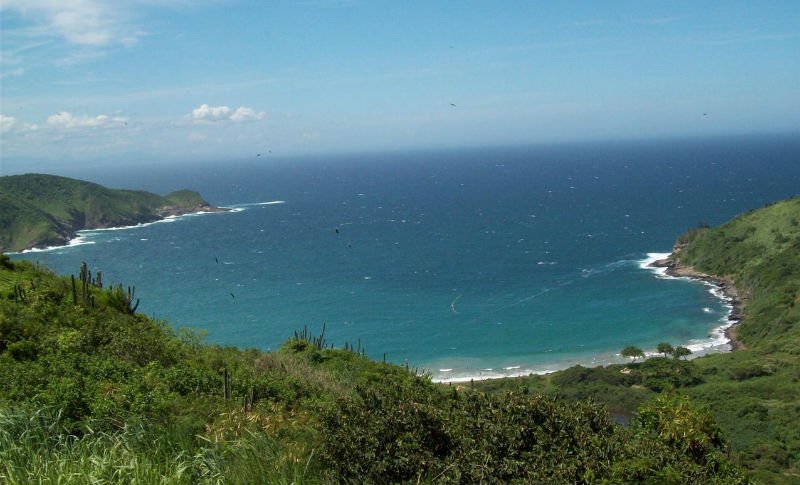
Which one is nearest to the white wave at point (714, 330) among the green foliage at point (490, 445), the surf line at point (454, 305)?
the surf line at point (454, 305)

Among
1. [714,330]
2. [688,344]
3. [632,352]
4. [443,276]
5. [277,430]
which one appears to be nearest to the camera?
[277,430]

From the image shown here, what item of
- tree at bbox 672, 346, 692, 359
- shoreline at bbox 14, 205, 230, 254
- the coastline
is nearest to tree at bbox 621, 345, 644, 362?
tree at bbox 672, 346, 692, 359

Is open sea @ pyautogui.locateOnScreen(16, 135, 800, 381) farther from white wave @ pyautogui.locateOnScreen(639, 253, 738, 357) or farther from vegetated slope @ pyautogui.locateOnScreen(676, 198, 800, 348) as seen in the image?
vegetated slope @ pyautogui.locateOnScreen(676, 198, 800, 348)

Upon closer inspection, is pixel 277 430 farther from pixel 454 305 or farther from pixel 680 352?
pixel 454 305

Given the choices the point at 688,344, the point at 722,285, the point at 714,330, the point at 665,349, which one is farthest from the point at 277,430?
the point at 722,285

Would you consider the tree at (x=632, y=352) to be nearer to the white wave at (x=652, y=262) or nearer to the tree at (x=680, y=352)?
the tree at (x=680, y=352)
